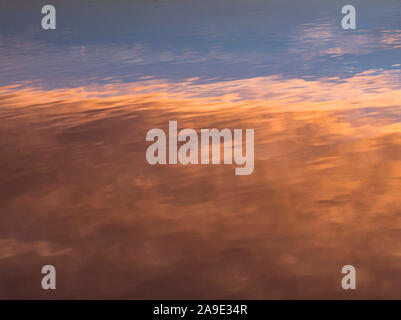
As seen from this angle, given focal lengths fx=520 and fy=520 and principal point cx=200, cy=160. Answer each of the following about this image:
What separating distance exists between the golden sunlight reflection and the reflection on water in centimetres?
1

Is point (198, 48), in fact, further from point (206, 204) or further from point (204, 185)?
point (206, 204)

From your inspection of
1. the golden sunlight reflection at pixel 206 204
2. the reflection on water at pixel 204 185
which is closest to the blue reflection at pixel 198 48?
the reflection on water at pixel 204 185

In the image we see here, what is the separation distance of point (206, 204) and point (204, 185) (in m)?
0.30

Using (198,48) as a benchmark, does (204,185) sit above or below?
below

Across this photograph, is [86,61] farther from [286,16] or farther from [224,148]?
[286,16]

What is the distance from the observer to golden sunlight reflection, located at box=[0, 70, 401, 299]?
2459 mm

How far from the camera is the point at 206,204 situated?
3230mm

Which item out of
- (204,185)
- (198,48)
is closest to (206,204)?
(204,185)

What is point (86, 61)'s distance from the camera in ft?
27.9

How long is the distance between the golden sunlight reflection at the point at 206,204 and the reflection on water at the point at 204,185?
0.01 metres

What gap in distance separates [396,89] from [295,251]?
3583mm
